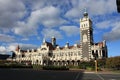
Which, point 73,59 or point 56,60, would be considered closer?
point 73,59

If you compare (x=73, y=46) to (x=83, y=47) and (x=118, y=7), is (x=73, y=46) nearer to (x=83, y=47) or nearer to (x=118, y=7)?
(x=83, y=47)

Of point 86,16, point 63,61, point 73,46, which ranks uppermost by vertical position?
point 86,16

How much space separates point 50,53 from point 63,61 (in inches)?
378

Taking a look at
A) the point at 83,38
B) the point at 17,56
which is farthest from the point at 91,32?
the point at 17,56

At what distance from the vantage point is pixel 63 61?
114 metres

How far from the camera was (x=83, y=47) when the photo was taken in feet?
340

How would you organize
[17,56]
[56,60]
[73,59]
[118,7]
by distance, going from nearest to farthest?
[118,7] → [73,59] → [56,60] → [17,56]

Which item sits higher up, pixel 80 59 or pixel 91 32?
pixel 91 32

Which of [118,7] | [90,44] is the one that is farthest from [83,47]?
[118,7]

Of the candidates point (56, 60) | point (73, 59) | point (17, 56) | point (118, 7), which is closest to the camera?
point (118, 7)

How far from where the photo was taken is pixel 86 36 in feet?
343

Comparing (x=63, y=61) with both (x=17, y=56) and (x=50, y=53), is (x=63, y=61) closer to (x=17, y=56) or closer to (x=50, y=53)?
(x=50, y=53)

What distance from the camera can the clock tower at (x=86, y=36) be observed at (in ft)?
333

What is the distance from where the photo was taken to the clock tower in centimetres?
10150
